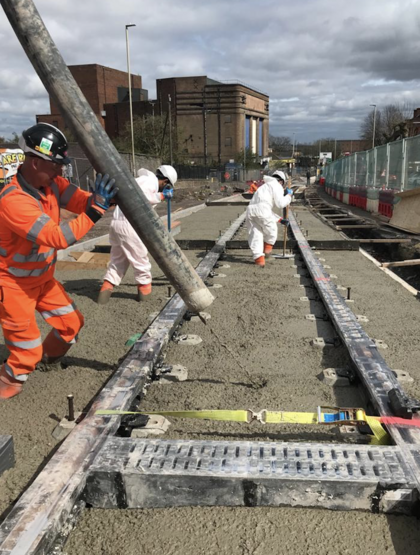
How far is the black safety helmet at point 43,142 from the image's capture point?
9.36ft

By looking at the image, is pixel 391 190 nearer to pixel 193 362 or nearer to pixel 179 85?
pixel 193 362

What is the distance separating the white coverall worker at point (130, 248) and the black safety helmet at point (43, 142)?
261 cm

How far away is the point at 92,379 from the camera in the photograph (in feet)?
11.8

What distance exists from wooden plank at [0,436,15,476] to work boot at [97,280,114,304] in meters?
3.23

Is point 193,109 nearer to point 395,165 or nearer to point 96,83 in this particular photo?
point 96,83

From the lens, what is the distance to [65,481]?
209cm

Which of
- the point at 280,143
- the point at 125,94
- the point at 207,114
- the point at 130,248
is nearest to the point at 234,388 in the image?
the point at 130,248

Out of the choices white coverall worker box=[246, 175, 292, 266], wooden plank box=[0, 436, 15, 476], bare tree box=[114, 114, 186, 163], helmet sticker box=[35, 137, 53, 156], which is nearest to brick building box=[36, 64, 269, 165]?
bare tree box=[114, 114, 186, 163]

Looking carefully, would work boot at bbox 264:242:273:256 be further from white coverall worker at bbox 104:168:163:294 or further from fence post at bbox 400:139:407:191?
fence post at bbox 400:139:407:191

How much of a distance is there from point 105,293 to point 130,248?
61cm

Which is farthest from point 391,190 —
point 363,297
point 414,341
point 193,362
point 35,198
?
point 35,198

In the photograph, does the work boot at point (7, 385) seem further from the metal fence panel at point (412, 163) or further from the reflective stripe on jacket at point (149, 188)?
the metal fence panel at point (412, 163)

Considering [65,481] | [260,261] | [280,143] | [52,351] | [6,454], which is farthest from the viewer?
[280,143]

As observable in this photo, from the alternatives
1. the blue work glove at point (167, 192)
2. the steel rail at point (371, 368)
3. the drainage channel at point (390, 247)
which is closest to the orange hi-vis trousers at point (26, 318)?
the steel rail at point (371, 368)
